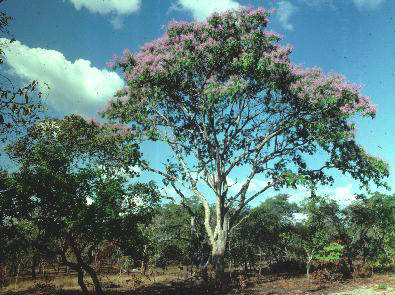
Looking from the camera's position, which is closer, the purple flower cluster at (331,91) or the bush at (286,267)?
the purple flower cluster at (331,91)

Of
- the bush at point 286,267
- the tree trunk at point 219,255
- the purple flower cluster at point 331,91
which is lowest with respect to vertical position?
the bush at point 286,267

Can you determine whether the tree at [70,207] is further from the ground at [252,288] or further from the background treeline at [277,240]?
the ground at [252,288]

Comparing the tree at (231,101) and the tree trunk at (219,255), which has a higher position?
the tree at (231,101)

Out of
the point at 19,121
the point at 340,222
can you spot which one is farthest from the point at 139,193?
the point at 340,222

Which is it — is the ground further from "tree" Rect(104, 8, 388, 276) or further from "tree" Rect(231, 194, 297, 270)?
"tree" Rect(231, 194, 297, 270)

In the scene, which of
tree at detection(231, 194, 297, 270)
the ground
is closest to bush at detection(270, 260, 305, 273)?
tree at detection(231, 194, 297, 270)

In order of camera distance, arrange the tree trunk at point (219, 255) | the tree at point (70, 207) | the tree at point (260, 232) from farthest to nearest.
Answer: the tree at point (260, 232)
the tree trunk at point (219, 255)
the tree at point (70, 207)

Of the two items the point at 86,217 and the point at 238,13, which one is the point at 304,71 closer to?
the point at 238,13

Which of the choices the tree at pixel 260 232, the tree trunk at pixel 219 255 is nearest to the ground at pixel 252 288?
the tree trunk at pixel 219 255

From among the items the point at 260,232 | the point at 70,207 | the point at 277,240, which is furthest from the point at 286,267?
the point at 70,207

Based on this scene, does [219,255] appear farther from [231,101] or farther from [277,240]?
[277,240]

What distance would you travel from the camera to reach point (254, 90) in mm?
18125

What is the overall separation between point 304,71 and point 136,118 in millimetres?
9646

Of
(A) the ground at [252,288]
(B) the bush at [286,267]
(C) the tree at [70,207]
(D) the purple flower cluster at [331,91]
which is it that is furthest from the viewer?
(B) the bush at [286,267]
